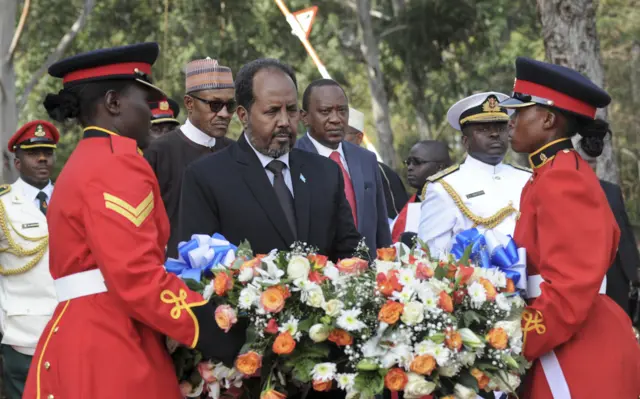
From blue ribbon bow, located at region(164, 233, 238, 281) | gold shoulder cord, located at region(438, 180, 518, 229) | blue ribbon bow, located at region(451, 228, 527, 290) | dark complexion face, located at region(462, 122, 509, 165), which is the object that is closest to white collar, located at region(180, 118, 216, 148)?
gold shoulder cord, located at region(438, 180, 518, 229)

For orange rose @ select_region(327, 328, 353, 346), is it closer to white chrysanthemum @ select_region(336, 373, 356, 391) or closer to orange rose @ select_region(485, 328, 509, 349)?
white chrysanthemum @ select_region(336, 373, 356, 391)

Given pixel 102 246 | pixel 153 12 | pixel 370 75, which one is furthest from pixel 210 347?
pixel 153 12

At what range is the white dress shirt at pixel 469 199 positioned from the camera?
738 cm

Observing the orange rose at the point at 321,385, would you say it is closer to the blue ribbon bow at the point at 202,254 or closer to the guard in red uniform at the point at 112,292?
the guard in red uniform at the point at 112,292

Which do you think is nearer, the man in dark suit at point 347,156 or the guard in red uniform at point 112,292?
the guard in red uniform at point 112,292

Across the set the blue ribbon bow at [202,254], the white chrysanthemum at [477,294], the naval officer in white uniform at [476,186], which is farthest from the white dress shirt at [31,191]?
the white chrysanthemum at [477,294]

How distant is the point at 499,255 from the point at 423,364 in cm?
81

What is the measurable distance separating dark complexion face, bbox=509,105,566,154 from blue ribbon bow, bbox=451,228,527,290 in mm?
515

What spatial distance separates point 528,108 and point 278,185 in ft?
4.32

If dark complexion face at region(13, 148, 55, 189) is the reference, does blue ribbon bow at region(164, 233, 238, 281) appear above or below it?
above

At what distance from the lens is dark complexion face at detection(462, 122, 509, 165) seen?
25.9 feet

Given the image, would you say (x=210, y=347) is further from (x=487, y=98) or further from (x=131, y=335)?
(x=487, y=98)

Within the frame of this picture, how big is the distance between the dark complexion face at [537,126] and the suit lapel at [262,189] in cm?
124

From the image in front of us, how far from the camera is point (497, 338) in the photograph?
4852mm
